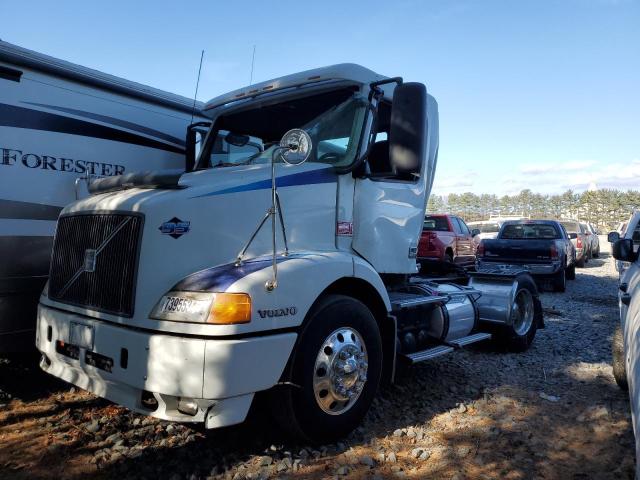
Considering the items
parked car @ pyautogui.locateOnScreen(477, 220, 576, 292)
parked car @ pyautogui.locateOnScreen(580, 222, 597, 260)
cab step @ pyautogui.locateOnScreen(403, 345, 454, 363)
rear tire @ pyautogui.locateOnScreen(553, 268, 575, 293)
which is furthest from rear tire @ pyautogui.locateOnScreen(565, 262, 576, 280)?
cab step @ pyautogui.locateOnScreen(403, 345, 454, 363)

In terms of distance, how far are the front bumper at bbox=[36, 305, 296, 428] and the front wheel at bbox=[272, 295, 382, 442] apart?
0.21 m

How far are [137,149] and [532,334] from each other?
5.55 metres

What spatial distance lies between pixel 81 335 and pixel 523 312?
5673 millimetres

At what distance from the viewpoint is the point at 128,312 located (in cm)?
303

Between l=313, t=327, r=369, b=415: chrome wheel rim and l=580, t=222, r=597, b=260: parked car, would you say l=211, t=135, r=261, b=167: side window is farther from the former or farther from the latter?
l=580, t=222, r=597, b=260: parked car

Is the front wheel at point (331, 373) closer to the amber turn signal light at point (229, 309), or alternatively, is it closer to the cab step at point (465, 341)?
the amber turn signal light at point (229, 309)

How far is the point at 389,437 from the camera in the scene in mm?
3678

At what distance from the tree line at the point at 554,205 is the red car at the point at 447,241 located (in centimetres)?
3533

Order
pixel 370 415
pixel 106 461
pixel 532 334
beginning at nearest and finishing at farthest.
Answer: pixel 106 461, pixel 370 415, pixel 532 334

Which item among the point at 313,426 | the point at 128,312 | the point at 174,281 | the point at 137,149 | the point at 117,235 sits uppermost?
the point at 137,149

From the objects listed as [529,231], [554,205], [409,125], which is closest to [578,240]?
[529,231]

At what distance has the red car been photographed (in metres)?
13.3

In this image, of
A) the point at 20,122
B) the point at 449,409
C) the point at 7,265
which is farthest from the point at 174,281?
the point at 449,409

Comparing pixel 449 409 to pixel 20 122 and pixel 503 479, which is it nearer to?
pixel 503 479
